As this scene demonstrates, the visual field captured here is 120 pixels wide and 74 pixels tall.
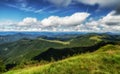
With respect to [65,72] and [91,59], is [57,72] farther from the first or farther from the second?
[91,59]

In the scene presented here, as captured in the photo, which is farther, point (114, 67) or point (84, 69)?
point (114, 67)

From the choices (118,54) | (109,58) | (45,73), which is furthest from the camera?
(118,54)

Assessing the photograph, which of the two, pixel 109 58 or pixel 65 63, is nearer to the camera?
pixel 65 63

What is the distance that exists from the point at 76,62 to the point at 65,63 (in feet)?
5.37

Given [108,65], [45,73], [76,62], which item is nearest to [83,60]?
[76,62]

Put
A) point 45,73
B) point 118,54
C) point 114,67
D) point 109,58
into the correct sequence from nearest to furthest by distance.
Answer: point 45,73, point 114,67, point 109,58, point 118,54

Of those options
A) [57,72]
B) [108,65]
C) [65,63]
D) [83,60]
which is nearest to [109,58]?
[108,65]

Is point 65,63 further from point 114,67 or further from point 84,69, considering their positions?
point 114,67

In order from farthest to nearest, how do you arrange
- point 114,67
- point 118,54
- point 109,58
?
point 118,54 → point 109,58 → point 114,67

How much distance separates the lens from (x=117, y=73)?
88.0ft

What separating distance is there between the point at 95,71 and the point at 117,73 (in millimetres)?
3143

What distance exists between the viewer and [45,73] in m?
25.9

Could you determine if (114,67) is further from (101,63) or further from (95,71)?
(95,71)

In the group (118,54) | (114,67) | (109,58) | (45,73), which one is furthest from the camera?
(118,54)
